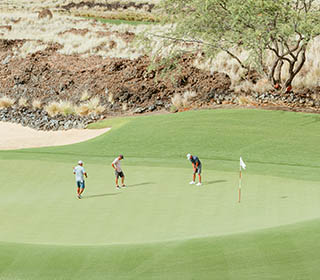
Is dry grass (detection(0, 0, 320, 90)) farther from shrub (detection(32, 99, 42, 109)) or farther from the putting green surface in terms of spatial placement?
the putting green surface

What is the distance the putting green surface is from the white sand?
4109 millimetres

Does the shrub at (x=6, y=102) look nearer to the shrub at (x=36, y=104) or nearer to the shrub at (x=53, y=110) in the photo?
the shrub at (x=36, y=104)

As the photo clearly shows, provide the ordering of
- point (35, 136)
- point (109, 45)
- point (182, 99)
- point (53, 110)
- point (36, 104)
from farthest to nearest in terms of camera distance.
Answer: point (109, 45) → point (36, 104) → point (53, 110) → point (182, 99) → point (35, 136)

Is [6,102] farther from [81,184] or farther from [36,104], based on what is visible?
[81,184]

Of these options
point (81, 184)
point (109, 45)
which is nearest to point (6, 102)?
point (109, 45)

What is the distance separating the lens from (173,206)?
14836mm

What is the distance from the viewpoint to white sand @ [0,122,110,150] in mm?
30344

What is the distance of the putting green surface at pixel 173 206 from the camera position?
34.8 ft

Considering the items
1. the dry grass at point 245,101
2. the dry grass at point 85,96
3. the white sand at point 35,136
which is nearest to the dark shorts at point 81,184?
the white sand at point 35,136

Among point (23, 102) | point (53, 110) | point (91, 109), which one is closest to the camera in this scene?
point (91, 109)

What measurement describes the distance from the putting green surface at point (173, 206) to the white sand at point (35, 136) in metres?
4.11

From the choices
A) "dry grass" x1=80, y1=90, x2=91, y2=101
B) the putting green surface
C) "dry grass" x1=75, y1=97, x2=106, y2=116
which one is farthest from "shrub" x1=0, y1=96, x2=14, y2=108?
the putting green surface

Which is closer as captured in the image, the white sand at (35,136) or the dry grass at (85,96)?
the white sand at (35,136)

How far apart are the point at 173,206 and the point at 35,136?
21017 millimetres
